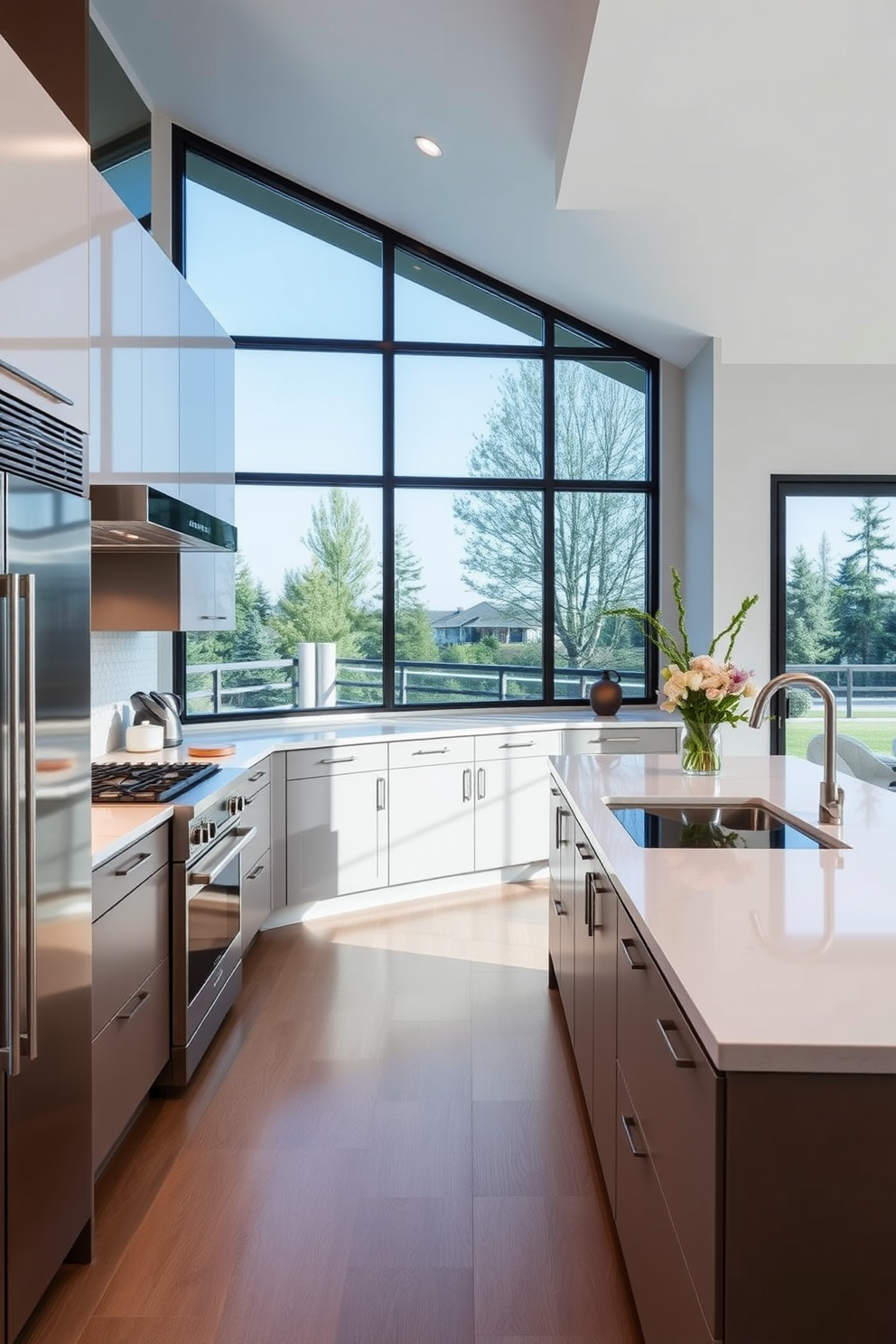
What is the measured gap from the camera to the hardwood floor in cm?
189

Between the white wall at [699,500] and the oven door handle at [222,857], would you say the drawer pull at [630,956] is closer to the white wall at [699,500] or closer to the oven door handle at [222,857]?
the oven door handle at [222,857]

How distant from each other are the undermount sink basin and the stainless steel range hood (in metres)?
1.62

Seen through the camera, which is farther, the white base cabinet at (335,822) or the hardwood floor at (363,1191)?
the white base cabinet at (335,822)

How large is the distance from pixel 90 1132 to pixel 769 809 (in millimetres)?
1808

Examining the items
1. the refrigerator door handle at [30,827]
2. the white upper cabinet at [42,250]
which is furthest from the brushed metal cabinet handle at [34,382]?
the refrigerator door handle at [30,827]

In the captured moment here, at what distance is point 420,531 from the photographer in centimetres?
554

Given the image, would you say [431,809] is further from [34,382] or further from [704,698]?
[34,382]

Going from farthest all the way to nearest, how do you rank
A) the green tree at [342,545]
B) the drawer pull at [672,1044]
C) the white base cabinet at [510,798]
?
the green tree at [342,545] → the white base cabinet at [510,798] → the drawer pull at [672,1044]

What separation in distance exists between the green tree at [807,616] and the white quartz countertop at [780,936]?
108 inches

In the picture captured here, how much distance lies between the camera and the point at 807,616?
202 inches

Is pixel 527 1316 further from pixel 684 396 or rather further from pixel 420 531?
pixel 684 396

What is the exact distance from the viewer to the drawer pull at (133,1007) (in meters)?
2.38

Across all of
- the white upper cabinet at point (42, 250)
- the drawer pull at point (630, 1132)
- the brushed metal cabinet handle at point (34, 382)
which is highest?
the white upper cabinet at point (42, 250)

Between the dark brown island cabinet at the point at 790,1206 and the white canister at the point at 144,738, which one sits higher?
the white canister at the point at 144,738
